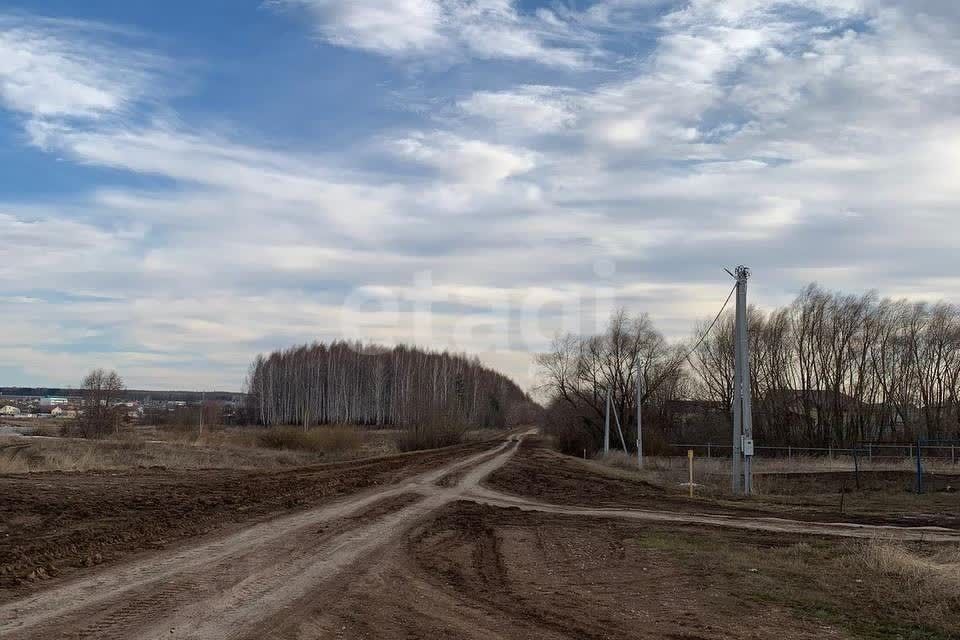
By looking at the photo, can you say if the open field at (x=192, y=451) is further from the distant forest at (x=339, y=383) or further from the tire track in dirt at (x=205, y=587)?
the distant forest at (x=339, y=383)

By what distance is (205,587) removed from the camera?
9969 mm

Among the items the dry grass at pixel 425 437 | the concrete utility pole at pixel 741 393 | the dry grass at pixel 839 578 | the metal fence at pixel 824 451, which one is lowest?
the metal fence at pixel 824 451

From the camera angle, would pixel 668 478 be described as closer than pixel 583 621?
No

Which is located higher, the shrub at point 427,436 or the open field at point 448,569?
the open field at point 448,569

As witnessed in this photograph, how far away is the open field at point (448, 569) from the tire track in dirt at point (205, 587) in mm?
40

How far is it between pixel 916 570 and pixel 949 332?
68344 mm

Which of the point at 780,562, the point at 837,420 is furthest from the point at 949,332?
the point at 780,562

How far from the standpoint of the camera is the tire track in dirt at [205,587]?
7.98 metres

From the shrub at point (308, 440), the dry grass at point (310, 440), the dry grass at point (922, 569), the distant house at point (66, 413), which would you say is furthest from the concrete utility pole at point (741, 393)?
the distant house at point (66, 413)

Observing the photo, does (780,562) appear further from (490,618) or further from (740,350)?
(740,350)

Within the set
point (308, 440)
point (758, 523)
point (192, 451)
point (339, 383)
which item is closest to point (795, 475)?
point (758, 523)

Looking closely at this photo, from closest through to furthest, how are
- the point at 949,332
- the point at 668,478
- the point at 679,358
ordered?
1. the point at 668,478
2. the point at 949,332
3. the point at 679,358

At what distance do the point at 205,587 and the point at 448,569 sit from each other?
354cm

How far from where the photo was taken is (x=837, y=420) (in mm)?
70812
